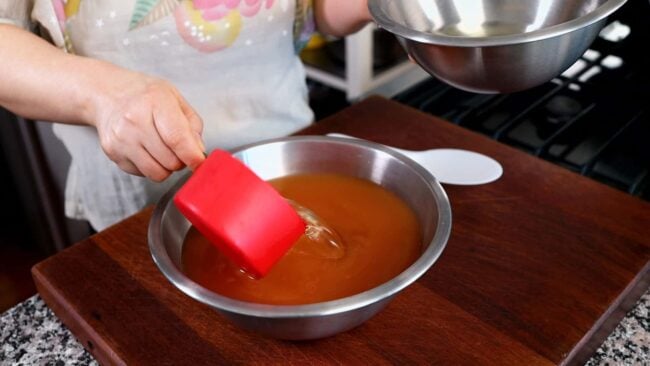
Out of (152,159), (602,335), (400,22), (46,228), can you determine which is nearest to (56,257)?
(152,159)

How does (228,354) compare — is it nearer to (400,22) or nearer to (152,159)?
(152,159)

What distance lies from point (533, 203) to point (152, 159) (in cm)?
44

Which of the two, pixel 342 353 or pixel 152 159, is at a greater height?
pixel 152 159

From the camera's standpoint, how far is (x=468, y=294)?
2.16 feet

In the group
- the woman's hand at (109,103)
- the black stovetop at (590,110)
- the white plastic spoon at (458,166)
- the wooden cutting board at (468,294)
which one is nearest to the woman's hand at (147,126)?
the woman's hand at (109,103)

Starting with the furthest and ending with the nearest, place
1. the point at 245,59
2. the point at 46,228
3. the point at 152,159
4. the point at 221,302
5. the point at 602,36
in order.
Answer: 1. the point at 46,228
2. the point at 602,36
3. the point at 245,59
4. the point at 152,159
5. the point at 221,302

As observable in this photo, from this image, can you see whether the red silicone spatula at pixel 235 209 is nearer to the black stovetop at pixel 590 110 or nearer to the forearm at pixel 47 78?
the forearm at pixel 47 78

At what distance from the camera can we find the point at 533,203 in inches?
30.7

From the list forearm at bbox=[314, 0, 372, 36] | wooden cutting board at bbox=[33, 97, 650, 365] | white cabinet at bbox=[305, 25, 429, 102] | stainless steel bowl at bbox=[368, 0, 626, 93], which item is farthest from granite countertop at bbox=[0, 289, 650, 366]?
white cabinet at bbox=[305, 25, 429, 102]

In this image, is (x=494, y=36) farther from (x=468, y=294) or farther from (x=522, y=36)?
(x=468, y=294)

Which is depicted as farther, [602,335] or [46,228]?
[46,228]

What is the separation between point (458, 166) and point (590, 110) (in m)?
0.32

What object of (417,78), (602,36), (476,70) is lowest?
(417,78)

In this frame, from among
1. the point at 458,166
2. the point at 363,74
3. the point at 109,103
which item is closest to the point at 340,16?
the point at 458,166
